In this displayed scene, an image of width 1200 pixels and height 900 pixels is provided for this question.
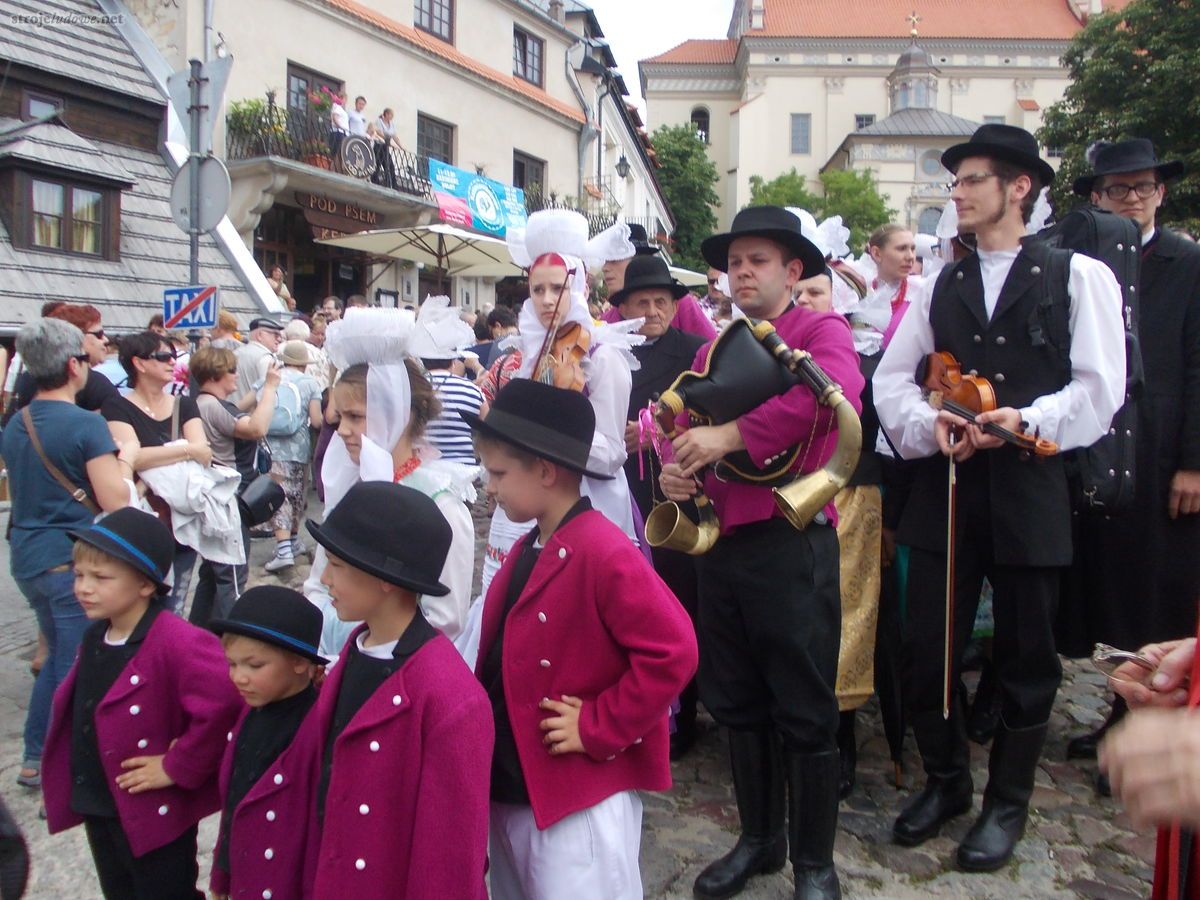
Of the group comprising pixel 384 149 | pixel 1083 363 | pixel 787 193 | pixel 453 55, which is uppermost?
pixel 787 193

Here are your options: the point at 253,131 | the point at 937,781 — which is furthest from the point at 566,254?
the point at 253,131

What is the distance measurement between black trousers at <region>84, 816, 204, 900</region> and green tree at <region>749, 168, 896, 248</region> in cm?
5096

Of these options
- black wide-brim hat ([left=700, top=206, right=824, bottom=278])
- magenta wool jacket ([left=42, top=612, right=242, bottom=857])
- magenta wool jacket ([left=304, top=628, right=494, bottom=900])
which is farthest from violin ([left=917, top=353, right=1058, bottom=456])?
magenta wool jacket ([left=42, top=612, right=242, bottom=857])

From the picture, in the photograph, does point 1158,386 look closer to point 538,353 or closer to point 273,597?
point 538,353

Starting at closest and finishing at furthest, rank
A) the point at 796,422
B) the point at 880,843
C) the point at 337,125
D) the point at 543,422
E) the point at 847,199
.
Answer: the point at 543,422
the point at 796,422
the point at 880,843
the point at 337,125
the point at 847,199

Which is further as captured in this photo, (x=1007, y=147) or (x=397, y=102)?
(x=397, y=102)

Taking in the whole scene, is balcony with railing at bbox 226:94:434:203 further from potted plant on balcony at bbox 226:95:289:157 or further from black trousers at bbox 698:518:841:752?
black trousers at bbox 698:518:841:752

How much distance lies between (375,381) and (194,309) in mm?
6221

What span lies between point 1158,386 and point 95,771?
3.82 m

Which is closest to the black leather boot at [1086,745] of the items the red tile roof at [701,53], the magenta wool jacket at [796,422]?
the magenta wool jacket at [796,422]

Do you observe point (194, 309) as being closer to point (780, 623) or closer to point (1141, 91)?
point (780, 623)

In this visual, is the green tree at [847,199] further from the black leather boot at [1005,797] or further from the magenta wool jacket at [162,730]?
the magenta wool jacket at [162,730]

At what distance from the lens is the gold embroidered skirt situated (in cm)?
362

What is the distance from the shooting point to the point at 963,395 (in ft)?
9.66
